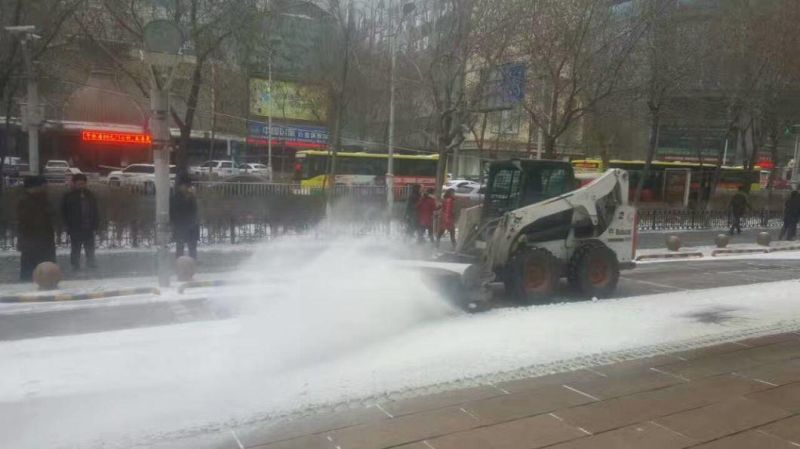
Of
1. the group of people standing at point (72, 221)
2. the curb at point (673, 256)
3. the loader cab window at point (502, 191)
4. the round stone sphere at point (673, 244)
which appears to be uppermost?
the loader cab window at point (502, 191)

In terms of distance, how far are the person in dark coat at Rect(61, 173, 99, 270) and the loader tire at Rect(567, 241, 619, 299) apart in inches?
348

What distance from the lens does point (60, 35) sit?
1628 centimetres

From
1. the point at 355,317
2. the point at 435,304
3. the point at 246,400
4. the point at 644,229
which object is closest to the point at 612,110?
the point at 644,229

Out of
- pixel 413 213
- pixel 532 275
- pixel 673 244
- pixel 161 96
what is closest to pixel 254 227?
pixel 413 213

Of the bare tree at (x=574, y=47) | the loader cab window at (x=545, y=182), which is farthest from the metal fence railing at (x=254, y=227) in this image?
the loader cab window at (x=545, y=182)

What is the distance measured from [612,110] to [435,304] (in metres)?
16.3

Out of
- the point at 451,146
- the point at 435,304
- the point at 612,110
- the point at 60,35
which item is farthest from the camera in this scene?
the point at 612,110

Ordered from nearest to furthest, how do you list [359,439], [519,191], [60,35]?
[359,439]
[519,191]
[60,35]

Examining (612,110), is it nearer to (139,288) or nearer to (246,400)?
(139,288)

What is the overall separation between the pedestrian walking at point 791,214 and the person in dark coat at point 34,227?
2098 centimetres

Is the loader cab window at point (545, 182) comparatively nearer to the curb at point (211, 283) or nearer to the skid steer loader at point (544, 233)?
the skid steer loader at point (544, 233)

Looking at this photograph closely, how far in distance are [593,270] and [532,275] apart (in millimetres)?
1248

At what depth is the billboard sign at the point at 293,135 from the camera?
47062 millimetres

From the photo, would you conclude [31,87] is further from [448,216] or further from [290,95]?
[290,95]
